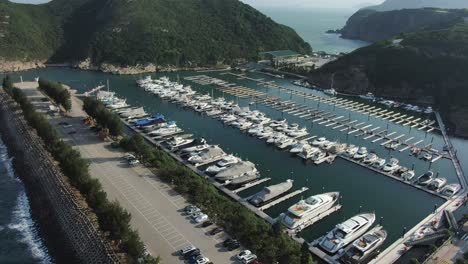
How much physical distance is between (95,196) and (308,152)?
3385 centimetres

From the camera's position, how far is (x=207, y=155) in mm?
56250

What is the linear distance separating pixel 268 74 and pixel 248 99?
3708 centimetres

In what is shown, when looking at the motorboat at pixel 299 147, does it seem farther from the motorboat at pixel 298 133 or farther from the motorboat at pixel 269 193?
the motorboat at pixel 269 193

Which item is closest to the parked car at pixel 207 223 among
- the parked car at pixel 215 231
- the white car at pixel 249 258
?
the parked car at pixel 215 231

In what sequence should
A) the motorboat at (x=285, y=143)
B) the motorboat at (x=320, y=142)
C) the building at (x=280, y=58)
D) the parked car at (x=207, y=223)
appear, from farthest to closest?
the building at (x=280, y=58)
the motorboat at (x=320, y=142)
the motorboat at (x=285, y=143)
the parked car at (x=207, y=223)

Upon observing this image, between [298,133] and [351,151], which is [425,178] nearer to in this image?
[351,151]

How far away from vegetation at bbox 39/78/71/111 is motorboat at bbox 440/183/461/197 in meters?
63.3

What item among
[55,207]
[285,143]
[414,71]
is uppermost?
[414,71]

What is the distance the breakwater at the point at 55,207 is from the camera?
3562 centimetres

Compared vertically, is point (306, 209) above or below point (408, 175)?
above

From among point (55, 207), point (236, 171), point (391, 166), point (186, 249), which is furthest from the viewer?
point (391, 166)

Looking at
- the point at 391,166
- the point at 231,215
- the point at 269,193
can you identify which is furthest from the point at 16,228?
the point at 391,166

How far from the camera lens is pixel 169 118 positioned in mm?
77250

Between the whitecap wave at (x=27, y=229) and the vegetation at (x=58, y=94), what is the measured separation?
92.1ft
